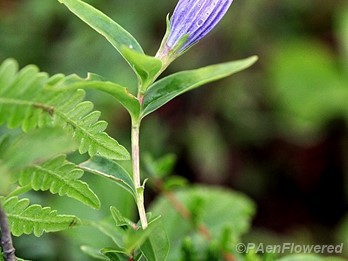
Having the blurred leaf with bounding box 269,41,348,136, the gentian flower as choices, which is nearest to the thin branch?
the gentian flower

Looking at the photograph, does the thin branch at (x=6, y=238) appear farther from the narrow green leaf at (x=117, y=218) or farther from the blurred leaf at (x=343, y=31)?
the blurred leaf at (x=343, y=31)

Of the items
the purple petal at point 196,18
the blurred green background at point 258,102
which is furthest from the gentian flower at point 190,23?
the blurred green background at point 258,102

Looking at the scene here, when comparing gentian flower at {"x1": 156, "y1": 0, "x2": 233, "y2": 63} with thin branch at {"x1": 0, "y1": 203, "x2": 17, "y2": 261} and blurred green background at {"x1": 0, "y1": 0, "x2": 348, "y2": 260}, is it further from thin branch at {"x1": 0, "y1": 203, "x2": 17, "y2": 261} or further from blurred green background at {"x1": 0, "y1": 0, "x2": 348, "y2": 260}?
blurred green background at {"x1": 0, "y1": 0, "x2": 348, "y2": 260}

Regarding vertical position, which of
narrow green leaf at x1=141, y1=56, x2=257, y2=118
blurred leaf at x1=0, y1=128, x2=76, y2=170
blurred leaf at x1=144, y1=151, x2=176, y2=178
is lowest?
blurred leaf at x1=144, y1=151, x2=176, y2=178

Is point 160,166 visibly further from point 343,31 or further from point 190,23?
point 343,31

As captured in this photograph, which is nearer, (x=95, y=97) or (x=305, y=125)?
(x=95, y=97)

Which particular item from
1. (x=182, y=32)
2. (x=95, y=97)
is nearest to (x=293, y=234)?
(x=95, y=97)

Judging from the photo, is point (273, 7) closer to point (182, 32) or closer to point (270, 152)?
point (270, 152)
